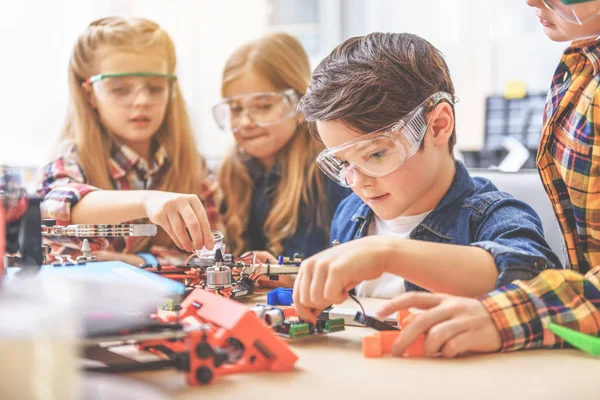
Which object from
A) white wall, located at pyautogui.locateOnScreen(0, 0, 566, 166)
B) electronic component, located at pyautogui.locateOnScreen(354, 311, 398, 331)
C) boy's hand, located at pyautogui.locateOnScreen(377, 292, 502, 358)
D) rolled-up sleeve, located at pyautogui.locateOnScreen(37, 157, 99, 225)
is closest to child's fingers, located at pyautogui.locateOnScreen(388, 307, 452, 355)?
boy's hand, located at pyautogui.locateOnScreen(377, 292, 502, 358)

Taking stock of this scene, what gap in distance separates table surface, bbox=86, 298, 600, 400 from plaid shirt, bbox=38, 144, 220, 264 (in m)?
0.70

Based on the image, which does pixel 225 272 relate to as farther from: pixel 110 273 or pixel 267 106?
pixel 267 106

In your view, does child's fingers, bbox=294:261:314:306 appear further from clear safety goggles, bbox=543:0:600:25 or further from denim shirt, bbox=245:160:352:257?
denim shirt, bbox=245:160:352:257

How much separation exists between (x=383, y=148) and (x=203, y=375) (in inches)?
23.3

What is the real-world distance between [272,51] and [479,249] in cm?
124

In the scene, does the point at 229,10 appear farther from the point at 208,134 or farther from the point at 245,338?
the point at 245,338

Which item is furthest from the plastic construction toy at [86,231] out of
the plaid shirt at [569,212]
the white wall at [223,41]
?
the white wall at [223,41]

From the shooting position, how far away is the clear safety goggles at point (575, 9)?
92 cm

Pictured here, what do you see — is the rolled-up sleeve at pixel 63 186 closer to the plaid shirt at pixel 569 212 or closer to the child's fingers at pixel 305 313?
the child's fingers at pixel 305 313

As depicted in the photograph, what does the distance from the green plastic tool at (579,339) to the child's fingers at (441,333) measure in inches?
5.1

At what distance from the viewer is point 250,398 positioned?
658 millimetres

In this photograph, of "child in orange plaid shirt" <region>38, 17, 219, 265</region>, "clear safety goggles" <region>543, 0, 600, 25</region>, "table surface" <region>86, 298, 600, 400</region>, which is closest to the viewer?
"table surface" <region>86, 298, 600, 400</region>

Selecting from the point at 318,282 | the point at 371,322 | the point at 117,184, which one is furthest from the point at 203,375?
the point at 117,184

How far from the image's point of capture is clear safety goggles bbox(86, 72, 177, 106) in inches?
70.5
